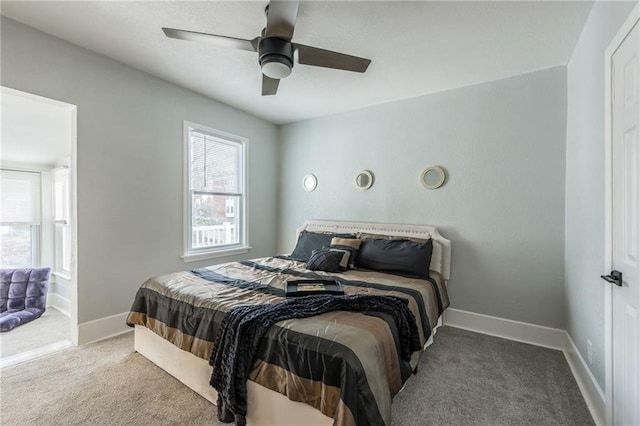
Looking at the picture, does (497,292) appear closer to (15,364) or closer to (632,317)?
(632,317)

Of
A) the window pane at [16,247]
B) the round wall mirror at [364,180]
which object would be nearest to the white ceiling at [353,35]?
the round wall mirror at [364,180]


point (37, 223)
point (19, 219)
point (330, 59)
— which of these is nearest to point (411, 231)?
point (330, 59)

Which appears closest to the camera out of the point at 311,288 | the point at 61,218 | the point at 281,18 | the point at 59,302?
the point at 281,18

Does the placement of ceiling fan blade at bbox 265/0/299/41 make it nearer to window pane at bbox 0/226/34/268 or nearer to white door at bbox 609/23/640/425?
white door at bbox 609/23/640/425

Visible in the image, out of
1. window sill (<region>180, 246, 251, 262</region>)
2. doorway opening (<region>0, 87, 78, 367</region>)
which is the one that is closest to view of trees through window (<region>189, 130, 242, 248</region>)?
window sill (<region>180, 246, 251, 262</region>)

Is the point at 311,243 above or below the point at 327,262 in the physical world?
above

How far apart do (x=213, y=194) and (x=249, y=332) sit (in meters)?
2.72

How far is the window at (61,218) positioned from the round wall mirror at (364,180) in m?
4.42

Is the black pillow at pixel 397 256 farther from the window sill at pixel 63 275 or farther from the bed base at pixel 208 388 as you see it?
the window sill at pixel 63 275

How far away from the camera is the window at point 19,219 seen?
4.04 meters

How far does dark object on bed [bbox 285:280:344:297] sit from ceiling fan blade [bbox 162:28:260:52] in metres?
1.81

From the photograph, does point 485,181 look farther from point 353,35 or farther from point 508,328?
point 353,35

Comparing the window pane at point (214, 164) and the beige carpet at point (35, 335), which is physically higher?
the window pane at point (214, 164)

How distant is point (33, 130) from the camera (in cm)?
334
